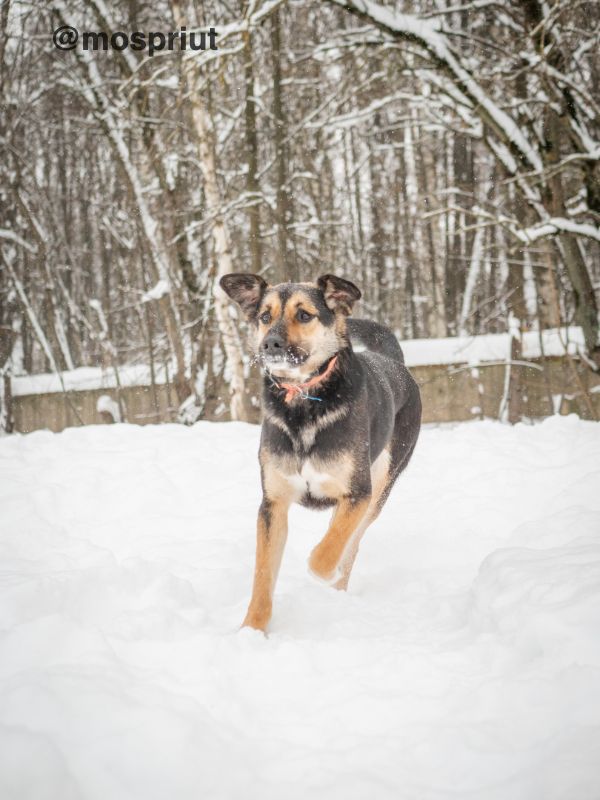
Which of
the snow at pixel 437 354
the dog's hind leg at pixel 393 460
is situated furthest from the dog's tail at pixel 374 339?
the snow at pixel 437 354

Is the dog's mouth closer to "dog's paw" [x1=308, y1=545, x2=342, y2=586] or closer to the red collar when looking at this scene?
the red collar

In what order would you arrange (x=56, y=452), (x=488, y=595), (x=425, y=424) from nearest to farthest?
(x=488, y=595) < (x=56, y=452) < (x=425, y=424)

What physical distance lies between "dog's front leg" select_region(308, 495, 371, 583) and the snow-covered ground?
0.23m

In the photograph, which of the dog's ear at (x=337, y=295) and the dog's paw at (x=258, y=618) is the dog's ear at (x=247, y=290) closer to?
the dog's ear at (x=337, y=295)

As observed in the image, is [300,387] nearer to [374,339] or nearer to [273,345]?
[273,345]

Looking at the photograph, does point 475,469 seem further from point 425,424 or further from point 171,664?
point 425,424

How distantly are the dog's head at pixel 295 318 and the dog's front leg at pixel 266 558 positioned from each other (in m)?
0.84

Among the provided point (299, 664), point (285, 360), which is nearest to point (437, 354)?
point (285, 360)

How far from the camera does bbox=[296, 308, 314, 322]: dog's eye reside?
3.81m

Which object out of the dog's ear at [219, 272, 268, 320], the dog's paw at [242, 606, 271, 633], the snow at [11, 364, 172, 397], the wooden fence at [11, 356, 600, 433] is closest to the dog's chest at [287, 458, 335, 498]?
the dog's paw at [242, 606, 271, 633]

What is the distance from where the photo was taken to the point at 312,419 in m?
3.58

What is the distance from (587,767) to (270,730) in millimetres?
990

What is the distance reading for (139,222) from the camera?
38.9ft

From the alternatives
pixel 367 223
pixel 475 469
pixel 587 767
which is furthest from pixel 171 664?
pixel 367 223
